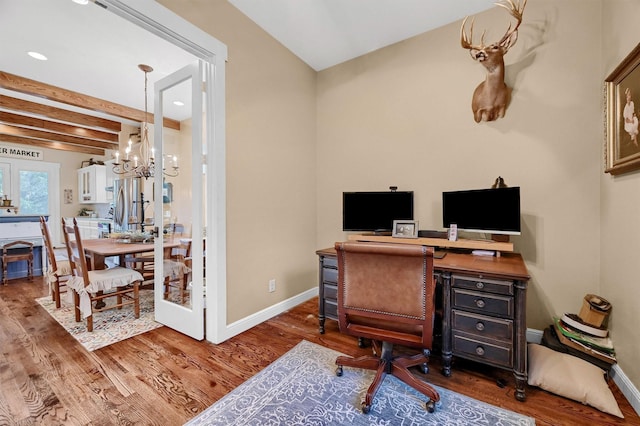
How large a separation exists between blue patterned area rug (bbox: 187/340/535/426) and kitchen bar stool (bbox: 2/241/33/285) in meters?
4.95

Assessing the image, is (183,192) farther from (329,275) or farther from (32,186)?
(32,186)

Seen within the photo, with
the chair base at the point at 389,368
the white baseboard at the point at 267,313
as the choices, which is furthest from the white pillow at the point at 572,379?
the white baseboard at the point at 267,313

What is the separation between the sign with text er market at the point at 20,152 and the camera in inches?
234

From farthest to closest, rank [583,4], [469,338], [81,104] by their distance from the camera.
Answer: [81,104] → [583,4] → [469,338]

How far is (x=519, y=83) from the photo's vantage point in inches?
87.3

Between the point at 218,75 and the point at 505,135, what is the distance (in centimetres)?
253

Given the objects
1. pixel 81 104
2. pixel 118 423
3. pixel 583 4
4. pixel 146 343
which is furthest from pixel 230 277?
pixel 81 104

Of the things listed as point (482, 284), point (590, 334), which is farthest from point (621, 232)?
point (482, 284)

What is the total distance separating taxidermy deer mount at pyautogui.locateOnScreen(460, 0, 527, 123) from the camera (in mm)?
2059

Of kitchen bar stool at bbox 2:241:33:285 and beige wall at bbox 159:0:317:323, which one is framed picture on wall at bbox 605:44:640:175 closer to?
beige wall at bbox 159:0:317:323

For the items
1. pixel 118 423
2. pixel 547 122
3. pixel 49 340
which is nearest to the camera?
pixel 118 423

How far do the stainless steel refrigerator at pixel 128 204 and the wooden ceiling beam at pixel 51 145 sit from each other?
8.85 ft

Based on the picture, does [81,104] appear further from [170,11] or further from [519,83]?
[519,83]

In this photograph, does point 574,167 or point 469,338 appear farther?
point 574,167
